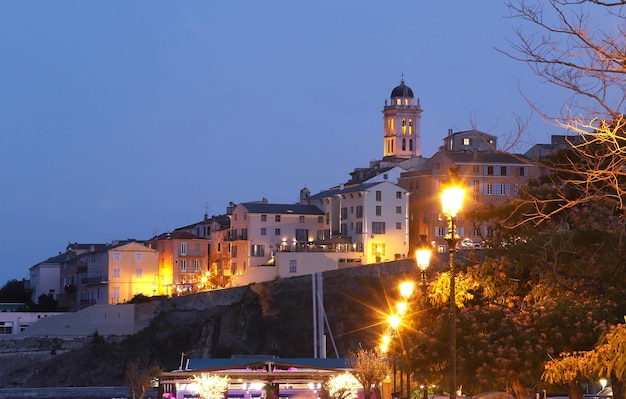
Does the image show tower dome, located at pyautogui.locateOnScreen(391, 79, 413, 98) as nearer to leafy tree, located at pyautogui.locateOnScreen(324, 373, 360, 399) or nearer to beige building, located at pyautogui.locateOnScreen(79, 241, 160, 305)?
beige building, located at pyautogui.locateOnScreen(79, 241, 160, 305)

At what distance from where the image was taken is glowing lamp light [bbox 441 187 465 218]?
60.3 ft

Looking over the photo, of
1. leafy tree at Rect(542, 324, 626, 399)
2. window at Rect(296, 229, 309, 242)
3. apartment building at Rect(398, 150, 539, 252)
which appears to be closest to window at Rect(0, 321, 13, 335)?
window at Rect(296, 229, 309, 242)

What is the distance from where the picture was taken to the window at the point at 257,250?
3878 inches

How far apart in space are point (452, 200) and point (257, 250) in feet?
265

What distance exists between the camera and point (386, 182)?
9519 cm

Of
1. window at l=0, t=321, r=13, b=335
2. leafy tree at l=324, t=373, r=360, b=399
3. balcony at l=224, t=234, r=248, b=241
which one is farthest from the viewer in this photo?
balcony at l=224, t=234, r=248, b=241

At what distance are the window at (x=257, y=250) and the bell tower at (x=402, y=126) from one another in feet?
115

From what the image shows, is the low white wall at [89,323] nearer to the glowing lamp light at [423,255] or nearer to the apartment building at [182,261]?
the apartment building at [182,261]

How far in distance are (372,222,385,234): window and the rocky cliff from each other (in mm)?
5837

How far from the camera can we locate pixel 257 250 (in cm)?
9888

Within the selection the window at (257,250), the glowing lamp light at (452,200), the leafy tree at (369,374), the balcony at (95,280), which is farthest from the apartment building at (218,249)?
the glowing lamp light at (452,200)

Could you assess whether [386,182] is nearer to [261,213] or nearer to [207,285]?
[261,213]

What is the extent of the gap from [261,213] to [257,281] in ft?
24.5

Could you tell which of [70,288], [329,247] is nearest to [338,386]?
[329,247]
